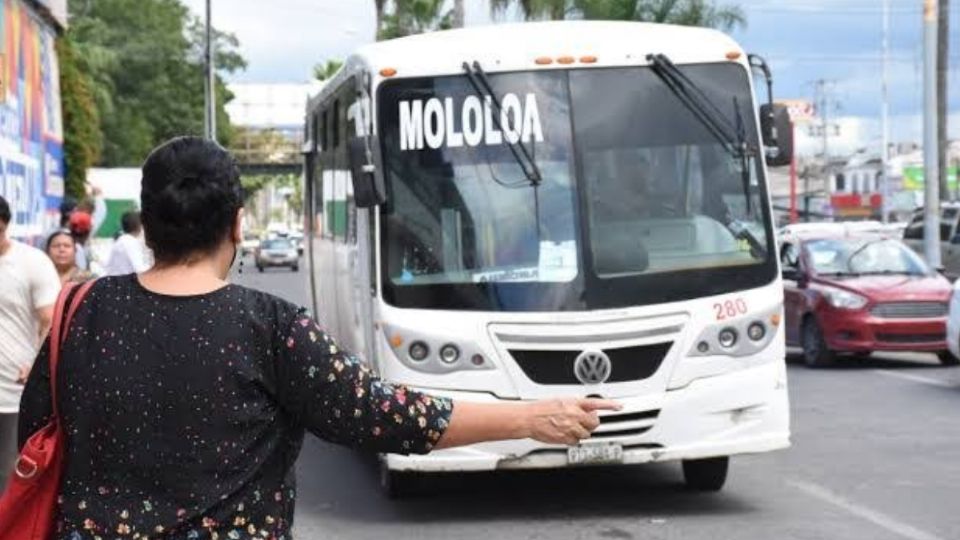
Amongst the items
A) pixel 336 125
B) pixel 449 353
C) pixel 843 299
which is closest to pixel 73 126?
pixel 843 299

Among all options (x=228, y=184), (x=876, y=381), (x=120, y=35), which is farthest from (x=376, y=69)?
(x=120, y=35)

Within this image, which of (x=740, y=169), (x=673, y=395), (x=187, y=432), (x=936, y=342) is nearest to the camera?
(x=187, y=432)

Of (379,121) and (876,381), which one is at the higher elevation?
(379,121)

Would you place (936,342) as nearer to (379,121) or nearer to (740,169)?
(740,169)

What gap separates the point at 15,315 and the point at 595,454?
3318 mm

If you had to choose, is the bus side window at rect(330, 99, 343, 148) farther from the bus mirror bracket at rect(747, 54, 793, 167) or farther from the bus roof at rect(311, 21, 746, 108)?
the bus mirror bracket at rect(747, 54, 793, 167)

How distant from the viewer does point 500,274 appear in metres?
9.65

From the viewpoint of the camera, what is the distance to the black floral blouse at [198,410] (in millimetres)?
3180

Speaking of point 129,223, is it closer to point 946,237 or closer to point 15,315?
point 15,315

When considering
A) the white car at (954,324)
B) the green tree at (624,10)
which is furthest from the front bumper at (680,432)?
the green tree at (624,10)

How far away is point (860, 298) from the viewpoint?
1847 cm

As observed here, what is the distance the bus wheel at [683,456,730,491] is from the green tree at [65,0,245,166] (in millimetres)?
57858

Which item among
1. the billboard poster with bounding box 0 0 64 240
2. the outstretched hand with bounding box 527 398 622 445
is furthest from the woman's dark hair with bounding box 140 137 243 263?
the billboard poster with bounding box 0 0 64 240

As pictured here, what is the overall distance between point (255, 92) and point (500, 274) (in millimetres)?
115592
